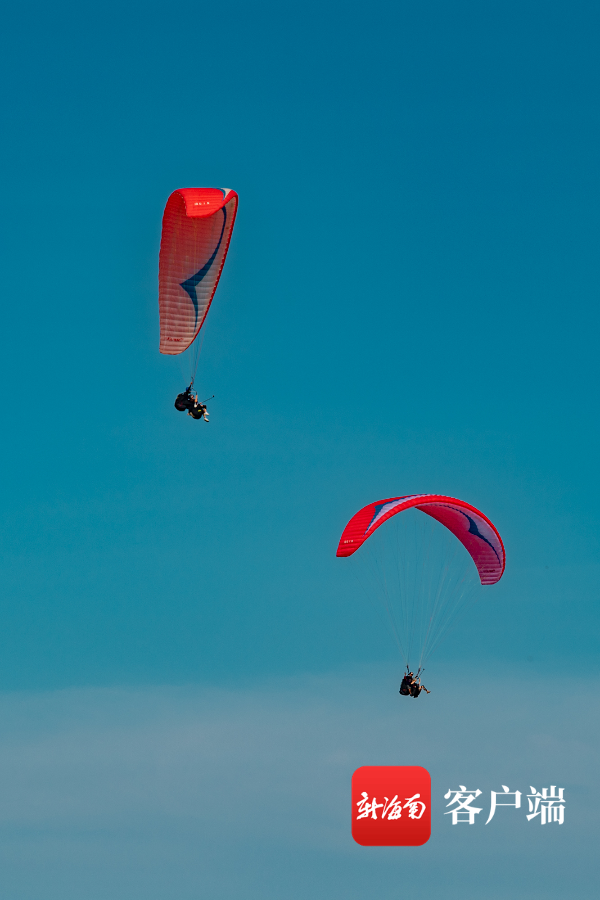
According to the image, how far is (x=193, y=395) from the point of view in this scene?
210 ft

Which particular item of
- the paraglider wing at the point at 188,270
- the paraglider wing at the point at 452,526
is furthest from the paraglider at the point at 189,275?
the paraglider wing at the point at 452,526

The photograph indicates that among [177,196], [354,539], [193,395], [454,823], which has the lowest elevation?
[454,823]

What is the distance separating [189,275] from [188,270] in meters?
0.19

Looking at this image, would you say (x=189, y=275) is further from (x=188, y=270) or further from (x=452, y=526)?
(x=452, y=526)

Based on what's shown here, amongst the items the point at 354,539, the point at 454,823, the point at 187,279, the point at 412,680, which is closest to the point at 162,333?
the point at 187,279

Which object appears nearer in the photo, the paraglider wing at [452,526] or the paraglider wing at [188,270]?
the paraglider wing at [452,526]

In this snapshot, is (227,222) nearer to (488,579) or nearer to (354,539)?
(354,539)

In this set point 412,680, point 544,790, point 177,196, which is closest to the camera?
point 177,196

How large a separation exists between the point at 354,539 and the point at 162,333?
10401 mm

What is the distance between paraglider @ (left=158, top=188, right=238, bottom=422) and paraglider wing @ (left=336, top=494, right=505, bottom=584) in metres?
7.05

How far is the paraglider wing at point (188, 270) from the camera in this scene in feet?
210

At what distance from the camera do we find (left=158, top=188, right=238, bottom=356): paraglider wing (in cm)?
6406

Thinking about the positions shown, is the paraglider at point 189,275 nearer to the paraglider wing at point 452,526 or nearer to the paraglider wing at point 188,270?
the paraglider wing at point 188,270

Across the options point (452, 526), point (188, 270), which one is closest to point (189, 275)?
point (188, 270)
